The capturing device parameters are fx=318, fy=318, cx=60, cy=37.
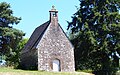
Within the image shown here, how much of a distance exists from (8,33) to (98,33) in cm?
1558

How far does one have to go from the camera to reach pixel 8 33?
53.0 metres

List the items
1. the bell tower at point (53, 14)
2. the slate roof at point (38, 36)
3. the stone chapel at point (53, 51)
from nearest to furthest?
→ the stone chapel at point (53, 51)
the bell tower at point (53, 14)
the slate roof at point (38, 36)

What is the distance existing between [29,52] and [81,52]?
9.37m

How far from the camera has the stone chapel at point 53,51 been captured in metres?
51.8

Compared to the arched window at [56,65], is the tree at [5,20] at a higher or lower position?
higher

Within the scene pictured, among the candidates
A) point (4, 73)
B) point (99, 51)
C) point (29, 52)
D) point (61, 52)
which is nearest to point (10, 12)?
point (29, 52)

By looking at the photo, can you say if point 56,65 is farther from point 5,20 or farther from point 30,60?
point 5,20

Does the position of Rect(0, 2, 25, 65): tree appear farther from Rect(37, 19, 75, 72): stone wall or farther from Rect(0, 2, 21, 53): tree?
Rect(37, 19, 75, 72): stone wall

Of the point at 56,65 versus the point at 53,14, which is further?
the point at 53,14

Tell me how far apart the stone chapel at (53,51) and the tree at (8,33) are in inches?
134

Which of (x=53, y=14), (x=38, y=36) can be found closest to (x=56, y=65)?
(x=38, y=36)

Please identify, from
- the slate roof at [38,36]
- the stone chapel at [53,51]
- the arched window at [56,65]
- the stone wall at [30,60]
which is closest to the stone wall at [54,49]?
the stone chapel at [53,51]

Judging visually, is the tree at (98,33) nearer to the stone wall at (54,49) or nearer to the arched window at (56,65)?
the stone wall at (54,49)

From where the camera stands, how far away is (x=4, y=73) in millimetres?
34688
